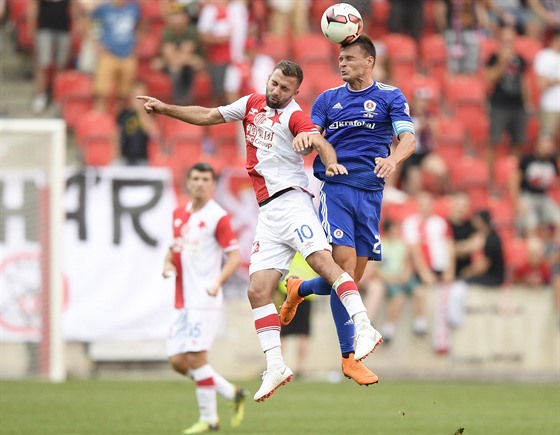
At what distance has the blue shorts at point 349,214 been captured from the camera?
35.6ft

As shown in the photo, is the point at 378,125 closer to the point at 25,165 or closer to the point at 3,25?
the point at 25,165

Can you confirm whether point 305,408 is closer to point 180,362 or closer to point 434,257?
point 180,362

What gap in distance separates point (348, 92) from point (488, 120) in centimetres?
1298

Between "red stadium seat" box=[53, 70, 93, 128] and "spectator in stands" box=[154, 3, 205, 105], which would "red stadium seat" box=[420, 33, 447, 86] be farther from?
"red stadium seat" box=[53, 70, 93, 128]

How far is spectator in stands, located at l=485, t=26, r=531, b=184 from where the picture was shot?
75.9 feet

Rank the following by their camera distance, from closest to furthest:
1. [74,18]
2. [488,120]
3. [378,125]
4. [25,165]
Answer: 1. [378,125]
2. [25,165]
3. [74,18]
4. [488,120]

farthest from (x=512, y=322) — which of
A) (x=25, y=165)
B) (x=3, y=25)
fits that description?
(x=3, y=25)

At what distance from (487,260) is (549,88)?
4877 millimetres

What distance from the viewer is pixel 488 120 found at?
2347 centimetres

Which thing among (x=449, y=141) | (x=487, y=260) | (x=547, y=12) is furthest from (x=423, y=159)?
(x=547, y=12)

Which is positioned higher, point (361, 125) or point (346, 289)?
point (361, 125)

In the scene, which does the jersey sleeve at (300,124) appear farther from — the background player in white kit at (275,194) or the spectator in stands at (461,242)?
the spectator in stands at (461,242)

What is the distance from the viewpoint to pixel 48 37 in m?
21.3

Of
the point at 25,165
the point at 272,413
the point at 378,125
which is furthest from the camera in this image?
the point at 25,165
